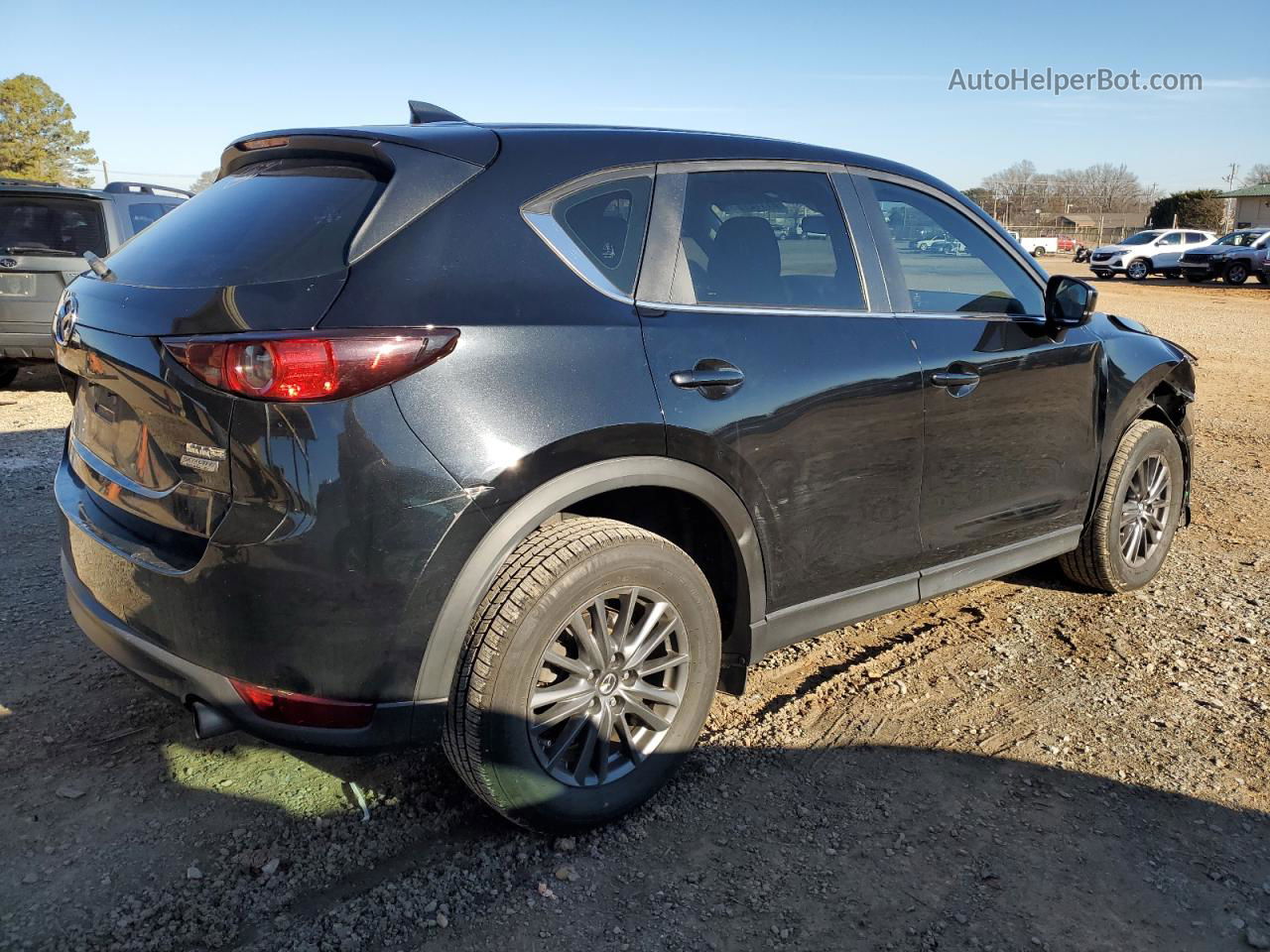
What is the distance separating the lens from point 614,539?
102 inches

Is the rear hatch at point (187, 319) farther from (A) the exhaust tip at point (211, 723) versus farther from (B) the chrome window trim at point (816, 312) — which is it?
(B) the chrome window trim at point (816, 312)

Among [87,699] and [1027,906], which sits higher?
[87,699]

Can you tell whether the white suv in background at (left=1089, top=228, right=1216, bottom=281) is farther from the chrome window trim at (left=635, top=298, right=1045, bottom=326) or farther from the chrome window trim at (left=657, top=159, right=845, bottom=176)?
the chrome window trim at (left=657, top=159, right=845, bottom=176)

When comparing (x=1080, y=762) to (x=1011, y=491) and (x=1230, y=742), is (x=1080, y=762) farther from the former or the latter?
(x=1011, y=491)

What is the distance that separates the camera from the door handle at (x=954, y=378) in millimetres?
3303

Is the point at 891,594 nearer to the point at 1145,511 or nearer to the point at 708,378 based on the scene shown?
the point at 708,378

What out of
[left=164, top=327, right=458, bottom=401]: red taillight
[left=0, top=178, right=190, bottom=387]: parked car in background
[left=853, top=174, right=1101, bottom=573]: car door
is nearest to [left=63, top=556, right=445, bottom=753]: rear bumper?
[left=164, top=327, right=458, bottom=401]: red taillight

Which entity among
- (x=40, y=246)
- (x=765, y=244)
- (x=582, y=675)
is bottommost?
(x=582, y=675)

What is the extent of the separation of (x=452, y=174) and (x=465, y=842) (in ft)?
5.69

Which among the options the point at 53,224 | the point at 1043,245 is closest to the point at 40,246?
the point at 53,224

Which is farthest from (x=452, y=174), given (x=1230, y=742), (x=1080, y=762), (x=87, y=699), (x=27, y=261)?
(x=27, y=261)

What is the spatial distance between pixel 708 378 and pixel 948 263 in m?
1.39

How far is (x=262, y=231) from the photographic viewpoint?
2.50 metres

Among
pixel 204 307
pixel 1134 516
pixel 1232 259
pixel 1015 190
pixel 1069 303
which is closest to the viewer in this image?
pixel 204 307
